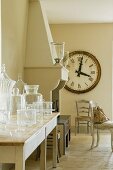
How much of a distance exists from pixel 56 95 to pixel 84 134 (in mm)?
1609

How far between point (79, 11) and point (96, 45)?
4.62ft

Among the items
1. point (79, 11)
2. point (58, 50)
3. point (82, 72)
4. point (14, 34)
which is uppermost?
point (79, 11)

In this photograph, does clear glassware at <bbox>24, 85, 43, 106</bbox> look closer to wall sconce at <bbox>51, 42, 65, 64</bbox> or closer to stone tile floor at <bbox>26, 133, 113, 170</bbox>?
stone tile floor at <bbox>26, 133, 113, 170</bbox>

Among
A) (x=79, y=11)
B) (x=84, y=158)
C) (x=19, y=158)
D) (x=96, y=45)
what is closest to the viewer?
(x=19, y=158)

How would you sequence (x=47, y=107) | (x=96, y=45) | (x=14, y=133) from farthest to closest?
1. (x=96, y=45)
2. (x=47, y=107)
3. (x=14, y=133)

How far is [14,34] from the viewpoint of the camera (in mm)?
4605

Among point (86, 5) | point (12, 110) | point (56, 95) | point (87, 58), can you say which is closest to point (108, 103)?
point (87, 58)

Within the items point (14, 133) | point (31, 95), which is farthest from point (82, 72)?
point (14, 133)

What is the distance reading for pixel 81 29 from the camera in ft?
25.8

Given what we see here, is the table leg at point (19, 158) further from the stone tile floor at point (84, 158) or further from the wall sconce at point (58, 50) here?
the wall sconce at point (58, 50)

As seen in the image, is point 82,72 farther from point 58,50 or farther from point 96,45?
point 58,50

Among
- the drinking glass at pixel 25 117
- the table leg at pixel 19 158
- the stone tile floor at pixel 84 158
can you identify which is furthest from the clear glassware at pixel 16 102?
the stone tile floor at pixel 84 158

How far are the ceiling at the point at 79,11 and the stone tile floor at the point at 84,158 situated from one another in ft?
8.83

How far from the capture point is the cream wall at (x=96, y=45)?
7.79 meters
